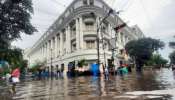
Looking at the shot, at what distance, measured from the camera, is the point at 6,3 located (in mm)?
28344

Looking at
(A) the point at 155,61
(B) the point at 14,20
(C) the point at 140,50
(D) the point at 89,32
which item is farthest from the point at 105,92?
(A) the point at 155,61

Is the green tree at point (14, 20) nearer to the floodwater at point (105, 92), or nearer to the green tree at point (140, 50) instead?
the floodwater at point (105, 92)

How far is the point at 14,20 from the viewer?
2989cm

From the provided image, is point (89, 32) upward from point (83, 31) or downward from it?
downward

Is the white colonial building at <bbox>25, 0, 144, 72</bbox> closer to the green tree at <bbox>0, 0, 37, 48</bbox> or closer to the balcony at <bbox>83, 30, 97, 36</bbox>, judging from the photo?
the balcony at <bbox>83, 30, 97, 36</bbox>

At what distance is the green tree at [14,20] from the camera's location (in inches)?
1131

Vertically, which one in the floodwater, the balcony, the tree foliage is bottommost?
the floodwater

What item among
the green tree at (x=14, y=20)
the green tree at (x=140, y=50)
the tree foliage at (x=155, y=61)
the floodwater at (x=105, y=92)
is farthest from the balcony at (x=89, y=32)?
the floodwater at (x=105, y=92)

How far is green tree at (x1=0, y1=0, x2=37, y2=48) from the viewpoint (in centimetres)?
2872

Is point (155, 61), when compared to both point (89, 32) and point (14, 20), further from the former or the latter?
point (14, 20)

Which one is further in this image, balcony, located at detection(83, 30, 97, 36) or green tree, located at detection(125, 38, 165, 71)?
green tree, located at detection(125, 38, 165, 71)

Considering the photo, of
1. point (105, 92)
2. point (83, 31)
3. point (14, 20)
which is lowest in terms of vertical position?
point (105, 92)

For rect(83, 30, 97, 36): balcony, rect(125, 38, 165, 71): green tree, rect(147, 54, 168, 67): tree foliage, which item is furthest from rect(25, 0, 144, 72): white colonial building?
rect(147, 54, 168, 67): tree foliage

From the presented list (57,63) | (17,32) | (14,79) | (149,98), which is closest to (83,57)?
(57,63)
